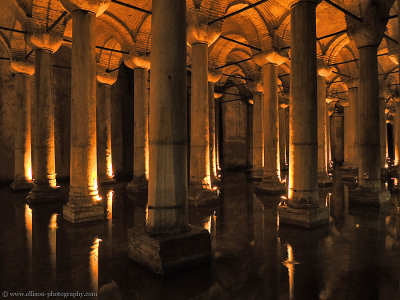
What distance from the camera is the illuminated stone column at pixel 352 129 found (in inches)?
695

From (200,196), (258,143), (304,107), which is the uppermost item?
(304,107)

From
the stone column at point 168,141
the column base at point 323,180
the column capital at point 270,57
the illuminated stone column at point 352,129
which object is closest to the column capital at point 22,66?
the column capital at point 270,57

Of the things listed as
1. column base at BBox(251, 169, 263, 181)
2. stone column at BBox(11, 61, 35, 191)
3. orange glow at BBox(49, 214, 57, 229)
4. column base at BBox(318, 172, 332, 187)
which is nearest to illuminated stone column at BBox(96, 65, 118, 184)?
stone column at BBox(11, 61, 35, 191)

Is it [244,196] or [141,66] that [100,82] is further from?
[244,196]

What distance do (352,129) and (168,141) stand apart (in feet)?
58.3

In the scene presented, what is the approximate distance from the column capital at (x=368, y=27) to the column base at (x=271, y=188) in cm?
590

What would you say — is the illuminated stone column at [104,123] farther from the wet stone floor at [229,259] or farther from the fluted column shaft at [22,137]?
the wet stone floor at [229,259]

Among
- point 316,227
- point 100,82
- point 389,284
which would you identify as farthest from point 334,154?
point 389,284

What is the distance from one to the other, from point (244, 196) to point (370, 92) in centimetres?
566

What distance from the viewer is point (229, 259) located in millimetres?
4879

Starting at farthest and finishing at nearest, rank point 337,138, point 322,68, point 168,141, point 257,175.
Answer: point 337,138
point 257,175
point 322,68
point 168,141

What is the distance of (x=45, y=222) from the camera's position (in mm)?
7496

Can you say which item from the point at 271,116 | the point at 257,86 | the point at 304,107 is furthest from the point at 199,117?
the point at 257,86

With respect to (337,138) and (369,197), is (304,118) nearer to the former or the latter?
(369,197)
